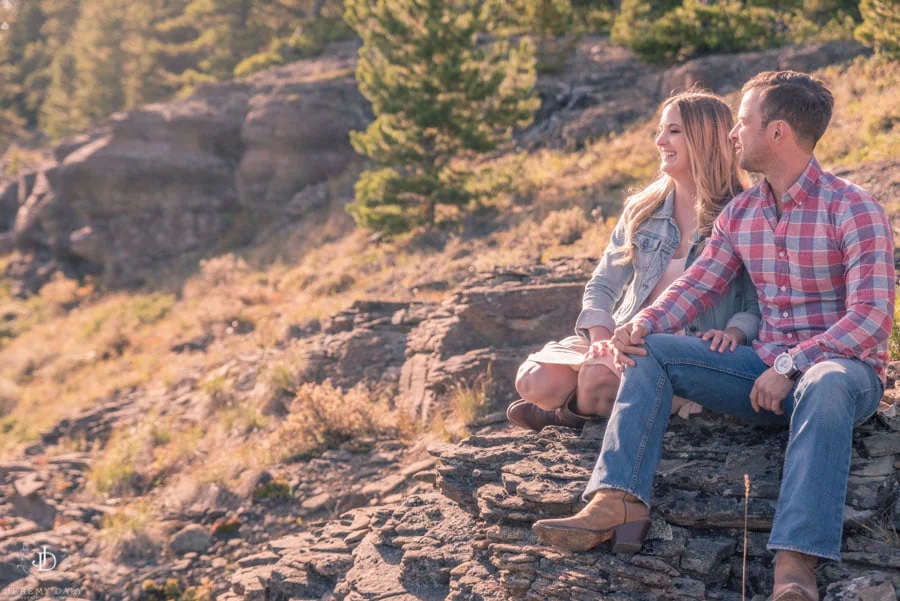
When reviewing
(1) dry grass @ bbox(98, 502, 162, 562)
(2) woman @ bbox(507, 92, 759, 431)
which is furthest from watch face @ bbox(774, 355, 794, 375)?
(1) dry grass @ bbox(98, 502, 162, 562)

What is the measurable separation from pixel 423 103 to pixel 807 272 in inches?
509

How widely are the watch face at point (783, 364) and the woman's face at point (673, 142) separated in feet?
5.07

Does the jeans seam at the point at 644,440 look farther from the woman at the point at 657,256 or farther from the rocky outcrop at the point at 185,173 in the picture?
the rocky outcrop at the point at 185,173

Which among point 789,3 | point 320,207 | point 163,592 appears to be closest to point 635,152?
point 789,3

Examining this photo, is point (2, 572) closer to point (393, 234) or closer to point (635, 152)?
point (393, 234)

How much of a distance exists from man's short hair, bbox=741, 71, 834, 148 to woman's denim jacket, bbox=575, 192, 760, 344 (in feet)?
3.21

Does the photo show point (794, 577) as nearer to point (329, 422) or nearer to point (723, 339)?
point (723, 339)

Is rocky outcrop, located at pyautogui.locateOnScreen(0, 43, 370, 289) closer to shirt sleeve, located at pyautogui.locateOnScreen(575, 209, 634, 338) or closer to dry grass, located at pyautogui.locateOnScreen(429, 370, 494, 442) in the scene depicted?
dry grass, located at pyautogui.locateOnScreen(429, 370, 494, 442)

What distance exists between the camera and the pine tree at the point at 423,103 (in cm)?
1664

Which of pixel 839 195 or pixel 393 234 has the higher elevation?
pixel 839 195

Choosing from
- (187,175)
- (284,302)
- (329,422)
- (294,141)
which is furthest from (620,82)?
(329,422)

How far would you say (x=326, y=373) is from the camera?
34.6ft

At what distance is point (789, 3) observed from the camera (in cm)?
2017

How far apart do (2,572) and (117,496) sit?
1903mm
